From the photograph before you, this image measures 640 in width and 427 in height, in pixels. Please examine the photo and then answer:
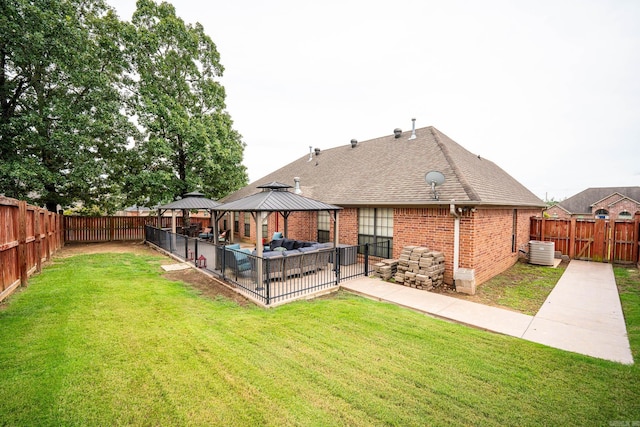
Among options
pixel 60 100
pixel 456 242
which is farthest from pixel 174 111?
pixel 456 242

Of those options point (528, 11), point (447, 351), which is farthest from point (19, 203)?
point (528, 11)

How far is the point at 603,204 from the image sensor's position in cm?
3769

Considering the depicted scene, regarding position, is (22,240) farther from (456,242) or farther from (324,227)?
(456,242)

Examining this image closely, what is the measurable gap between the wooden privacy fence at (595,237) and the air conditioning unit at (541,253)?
2.59 meters

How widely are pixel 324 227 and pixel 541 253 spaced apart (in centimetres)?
985

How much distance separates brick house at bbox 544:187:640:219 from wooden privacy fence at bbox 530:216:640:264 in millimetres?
27056

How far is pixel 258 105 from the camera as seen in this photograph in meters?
26.4

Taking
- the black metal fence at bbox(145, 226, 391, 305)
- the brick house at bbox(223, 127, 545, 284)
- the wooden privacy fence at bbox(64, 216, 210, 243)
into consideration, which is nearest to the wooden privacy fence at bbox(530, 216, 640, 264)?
the brick house at bbox(223, 127, 545, 284)

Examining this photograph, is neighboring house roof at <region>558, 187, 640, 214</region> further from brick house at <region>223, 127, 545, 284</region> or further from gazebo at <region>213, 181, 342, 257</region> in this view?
gazebo at <region>213, 181, 342, 257</region>

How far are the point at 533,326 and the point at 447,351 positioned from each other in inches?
105

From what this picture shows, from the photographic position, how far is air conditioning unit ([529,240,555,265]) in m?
11.7

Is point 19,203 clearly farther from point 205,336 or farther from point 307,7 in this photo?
point 307,7

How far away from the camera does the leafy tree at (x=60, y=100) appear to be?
1288 cm

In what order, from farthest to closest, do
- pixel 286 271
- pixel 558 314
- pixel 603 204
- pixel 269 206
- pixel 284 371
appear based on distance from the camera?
1. pixel 603 204
2. pixel 286 271
3. pixel 269 206
4. pixel 558 314
5. pixel 284 371
